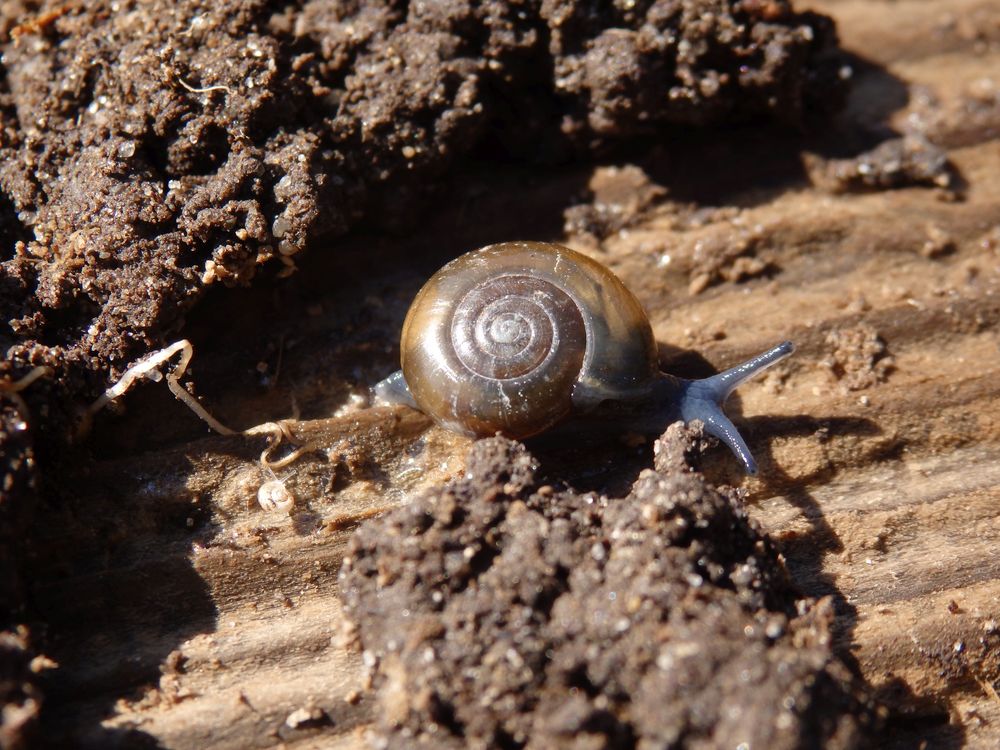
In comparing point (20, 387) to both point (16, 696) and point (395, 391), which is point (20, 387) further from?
point (395, 391)

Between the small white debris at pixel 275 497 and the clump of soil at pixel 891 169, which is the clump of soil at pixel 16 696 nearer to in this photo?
the small white debris at pixel 275 497

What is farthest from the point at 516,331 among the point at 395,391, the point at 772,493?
the point at 772,493

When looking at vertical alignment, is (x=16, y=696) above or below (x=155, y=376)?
below

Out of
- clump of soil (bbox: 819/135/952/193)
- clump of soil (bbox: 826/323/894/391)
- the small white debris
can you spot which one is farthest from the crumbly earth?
clump of soil (bbox: 819/135/952/193)

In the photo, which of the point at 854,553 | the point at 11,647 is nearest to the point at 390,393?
the point at 11,647

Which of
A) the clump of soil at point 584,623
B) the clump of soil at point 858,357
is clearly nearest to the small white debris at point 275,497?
the clump of soil at point 584,623

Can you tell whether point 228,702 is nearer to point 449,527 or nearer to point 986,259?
point 449,527

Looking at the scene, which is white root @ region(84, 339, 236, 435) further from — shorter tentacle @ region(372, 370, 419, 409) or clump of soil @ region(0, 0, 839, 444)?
shorter tentacle @ region(372, 370, 419, 409)
